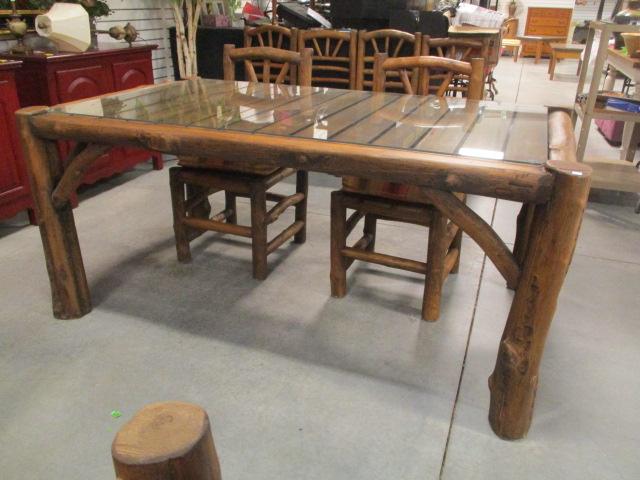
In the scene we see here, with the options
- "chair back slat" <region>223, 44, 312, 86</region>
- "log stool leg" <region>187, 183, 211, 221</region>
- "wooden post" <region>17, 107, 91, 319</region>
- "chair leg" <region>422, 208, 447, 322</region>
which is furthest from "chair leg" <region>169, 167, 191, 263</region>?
"chair leg" <region>422, 208, 447, 322</region>

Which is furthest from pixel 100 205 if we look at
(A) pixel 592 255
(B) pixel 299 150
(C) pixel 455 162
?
(A) pixel 592 255

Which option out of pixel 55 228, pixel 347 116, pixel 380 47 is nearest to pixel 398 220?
pixel 347 116

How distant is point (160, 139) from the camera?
1.47 meters

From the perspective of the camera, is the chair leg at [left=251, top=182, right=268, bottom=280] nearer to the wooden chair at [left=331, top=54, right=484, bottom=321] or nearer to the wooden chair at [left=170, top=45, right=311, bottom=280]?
the wooden chair at [left=170, top=45, right=311, bottom=280]

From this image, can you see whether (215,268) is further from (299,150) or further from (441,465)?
(441,465)

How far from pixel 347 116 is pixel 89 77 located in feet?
6.52

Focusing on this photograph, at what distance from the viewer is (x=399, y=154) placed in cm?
128

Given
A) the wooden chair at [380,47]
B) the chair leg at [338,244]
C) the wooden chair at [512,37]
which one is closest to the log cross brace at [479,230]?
the chair leg at [338,244]

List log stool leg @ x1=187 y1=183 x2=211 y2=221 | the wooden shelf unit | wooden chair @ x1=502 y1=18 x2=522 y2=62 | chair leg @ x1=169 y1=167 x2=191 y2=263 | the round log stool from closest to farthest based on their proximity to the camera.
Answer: the round log stool
chair leg @ x1=169 y1=167 x2=191 y2=263
log stool leg @ x1=187 y1=183 x2=211 y2=221
the wooden shelf unit
wooden chair @ x1=502 y1=18 x2=522 y2=62

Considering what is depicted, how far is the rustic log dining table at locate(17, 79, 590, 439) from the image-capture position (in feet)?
3.96

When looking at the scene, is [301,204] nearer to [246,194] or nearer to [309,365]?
[246,194]

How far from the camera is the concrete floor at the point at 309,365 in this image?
4.46 ft

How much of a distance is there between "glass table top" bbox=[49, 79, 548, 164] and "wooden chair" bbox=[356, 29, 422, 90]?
4.62ft

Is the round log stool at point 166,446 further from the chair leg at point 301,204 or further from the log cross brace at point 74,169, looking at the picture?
the chair leg at point 301,204
